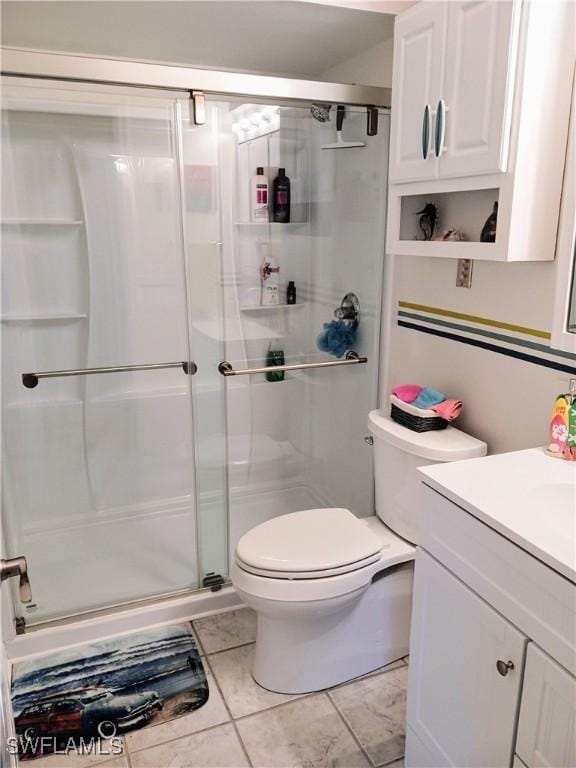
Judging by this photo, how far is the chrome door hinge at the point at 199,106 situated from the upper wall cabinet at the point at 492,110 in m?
0.63

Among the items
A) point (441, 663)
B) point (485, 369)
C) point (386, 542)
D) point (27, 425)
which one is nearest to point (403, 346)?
point (485, 369)

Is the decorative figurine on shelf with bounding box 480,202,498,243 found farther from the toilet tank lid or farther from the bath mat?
the bath mat

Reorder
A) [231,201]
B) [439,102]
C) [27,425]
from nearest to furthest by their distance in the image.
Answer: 1. [439,102]
2. [231,201]
3. [27,425]

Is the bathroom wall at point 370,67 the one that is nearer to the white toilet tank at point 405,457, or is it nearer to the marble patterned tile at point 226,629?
the white toilet tank at point 405,457

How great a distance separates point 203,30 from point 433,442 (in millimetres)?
1681

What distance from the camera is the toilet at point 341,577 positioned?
1.72 m

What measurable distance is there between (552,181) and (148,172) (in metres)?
1.45

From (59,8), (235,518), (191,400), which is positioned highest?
(59,8)

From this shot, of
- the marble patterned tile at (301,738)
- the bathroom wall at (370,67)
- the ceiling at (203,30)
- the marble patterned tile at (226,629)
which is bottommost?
the marble patterned tile at (301,738)

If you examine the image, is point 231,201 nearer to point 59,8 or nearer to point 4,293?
point 59,8

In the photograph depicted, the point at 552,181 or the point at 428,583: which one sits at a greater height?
the point at 552,181

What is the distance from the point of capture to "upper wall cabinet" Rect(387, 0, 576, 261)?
1.38 meters

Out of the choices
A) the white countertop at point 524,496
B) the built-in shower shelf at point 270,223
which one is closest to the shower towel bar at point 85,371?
the built-in shower shelf at point 270,223

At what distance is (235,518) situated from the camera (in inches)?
94.4
